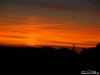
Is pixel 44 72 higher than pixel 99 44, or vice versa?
pixel 99 44

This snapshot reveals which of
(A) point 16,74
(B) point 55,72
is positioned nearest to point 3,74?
(A) point 16,74

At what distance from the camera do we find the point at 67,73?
209 ft

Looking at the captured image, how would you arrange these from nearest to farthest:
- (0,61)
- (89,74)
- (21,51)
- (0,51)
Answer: (89,74) → (0,61) → (0,51) → (21,51)

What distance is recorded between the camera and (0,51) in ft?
470

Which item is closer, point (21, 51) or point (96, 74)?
point (96, 74)


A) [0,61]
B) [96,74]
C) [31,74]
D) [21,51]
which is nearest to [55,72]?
[31,74]

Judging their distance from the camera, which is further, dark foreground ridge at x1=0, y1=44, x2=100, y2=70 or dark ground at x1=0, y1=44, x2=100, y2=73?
dark foreground ridge at x1=0, y1=44, x2=100, y2=70

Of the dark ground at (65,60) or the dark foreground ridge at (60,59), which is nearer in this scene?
the dark ground at (65,60)

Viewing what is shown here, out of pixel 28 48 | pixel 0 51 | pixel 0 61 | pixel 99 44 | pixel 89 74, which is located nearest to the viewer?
pixel 89 74

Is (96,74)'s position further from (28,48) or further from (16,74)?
(28,48)

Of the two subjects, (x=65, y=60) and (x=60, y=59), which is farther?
(x=60, y=59)

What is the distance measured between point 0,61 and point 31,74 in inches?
1442

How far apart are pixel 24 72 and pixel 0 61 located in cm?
3068

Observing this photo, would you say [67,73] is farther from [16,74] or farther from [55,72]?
[16,74]
